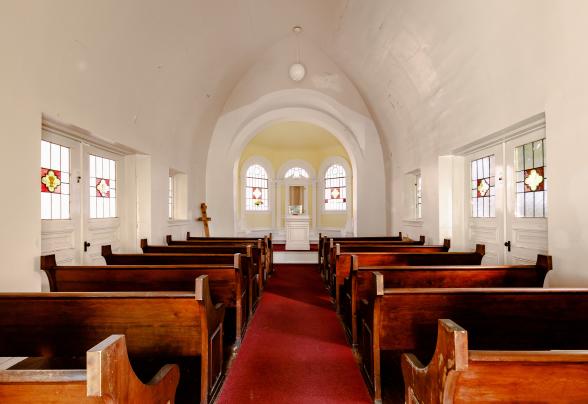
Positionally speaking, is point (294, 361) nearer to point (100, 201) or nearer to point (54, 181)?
point (54, 181)

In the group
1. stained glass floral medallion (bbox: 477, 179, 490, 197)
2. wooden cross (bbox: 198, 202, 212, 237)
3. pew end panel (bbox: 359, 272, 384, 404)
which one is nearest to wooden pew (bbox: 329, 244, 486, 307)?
stained glass floral medallion (bbox: 477, 179, 490, 197)

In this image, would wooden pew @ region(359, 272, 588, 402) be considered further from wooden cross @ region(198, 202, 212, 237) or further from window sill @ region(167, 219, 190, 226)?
wooden cross @ region(198, 202, 212, 237)

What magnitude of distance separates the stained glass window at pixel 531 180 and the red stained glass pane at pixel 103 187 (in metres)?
4.74

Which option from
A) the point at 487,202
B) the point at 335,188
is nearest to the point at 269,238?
the point at 487,202

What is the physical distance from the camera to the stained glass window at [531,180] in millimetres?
3146

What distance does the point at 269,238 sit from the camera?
6375 mm

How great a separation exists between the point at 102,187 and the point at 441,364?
4.36 metres

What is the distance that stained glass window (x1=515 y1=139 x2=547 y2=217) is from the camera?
10.3 feet

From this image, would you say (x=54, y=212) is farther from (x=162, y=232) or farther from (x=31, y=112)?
(x=162, y=232)

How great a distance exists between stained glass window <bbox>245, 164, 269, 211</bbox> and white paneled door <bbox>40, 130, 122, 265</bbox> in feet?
25.5

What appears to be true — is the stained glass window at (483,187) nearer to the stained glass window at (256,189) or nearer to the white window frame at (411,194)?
the white window frame at (411,194)

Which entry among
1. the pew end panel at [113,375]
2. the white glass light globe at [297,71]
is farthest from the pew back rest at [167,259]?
the white glass light globe at [297,71]

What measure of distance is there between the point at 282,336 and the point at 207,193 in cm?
515

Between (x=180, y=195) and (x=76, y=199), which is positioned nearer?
(x=76, y=199)
